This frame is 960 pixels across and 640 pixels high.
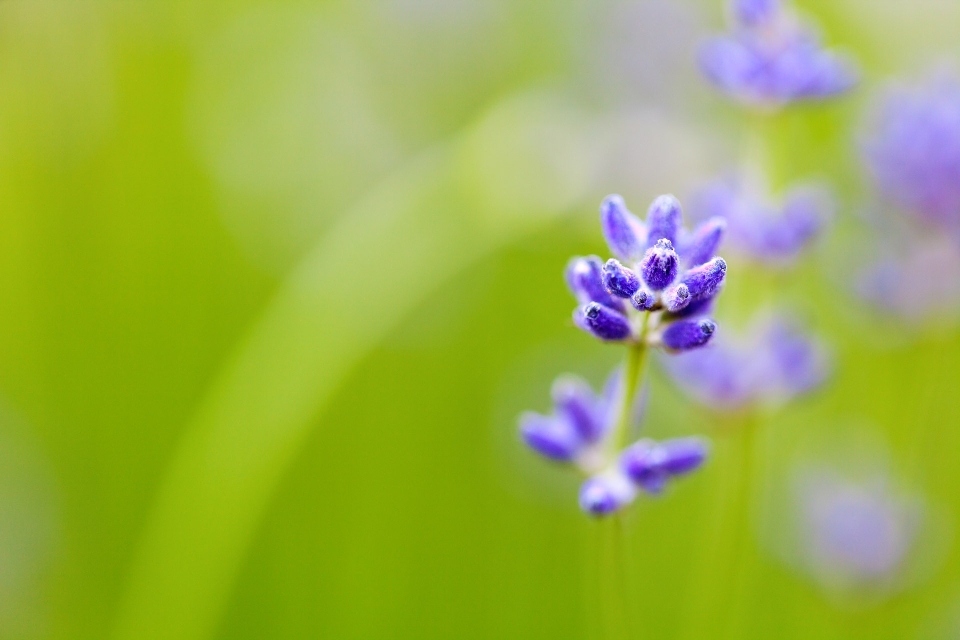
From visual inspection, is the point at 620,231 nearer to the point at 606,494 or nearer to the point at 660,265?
the point at 660,265

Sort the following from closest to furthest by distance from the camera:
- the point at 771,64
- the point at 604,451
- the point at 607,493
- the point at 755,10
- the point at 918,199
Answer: the point at 607,493
the point at 604,451
the point at 755,10
the point at 771,64
the point at 918,199

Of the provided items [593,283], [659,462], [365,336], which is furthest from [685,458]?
[365,336]

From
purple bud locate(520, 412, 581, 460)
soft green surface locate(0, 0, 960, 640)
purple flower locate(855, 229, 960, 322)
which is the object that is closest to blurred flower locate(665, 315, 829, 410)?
soft green surface locate(0, 0, 960, 640)

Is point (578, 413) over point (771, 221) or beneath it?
beneath

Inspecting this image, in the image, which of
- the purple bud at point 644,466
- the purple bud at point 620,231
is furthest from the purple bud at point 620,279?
the purple bud at point 644,466

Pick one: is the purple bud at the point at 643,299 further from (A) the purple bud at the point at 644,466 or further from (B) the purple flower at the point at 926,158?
(B) the purple flower at the point at 926,158

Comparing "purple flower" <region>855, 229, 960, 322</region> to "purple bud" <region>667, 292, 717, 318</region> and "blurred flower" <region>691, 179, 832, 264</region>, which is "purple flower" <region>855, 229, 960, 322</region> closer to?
"blurred flower" <region>691, 179, 832, 264</region>
